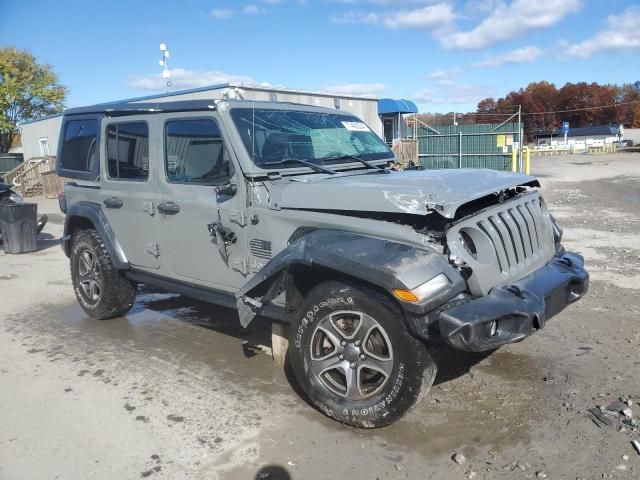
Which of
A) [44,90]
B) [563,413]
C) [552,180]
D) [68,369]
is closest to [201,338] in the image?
[68,369]

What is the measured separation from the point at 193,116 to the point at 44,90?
38.5 meters

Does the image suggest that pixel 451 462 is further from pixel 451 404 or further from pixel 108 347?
Result: pixel 108 347

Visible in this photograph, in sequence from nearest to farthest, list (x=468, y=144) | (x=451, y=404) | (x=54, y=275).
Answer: (x=451, y=404) → (x=54, y=275) → (x=468, y=144)

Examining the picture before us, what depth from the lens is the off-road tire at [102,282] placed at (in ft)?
17.9

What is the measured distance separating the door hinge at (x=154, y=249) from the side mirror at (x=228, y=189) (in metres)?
1.08

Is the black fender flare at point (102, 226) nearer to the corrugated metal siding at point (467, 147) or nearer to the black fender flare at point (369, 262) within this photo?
the black fender flare at point (369, 262)

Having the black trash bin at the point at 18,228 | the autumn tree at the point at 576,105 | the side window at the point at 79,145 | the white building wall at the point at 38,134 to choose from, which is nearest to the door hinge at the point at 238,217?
the side window at the point at 79,145

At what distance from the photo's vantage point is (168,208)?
4473 millimetres

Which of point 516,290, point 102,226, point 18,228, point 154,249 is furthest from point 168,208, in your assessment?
point 18,228

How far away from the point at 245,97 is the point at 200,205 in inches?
521

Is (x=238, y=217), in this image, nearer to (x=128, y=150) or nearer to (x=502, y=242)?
(x=128, y=150)

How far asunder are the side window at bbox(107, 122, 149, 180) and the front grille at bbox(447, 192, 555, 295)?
9.25 feet

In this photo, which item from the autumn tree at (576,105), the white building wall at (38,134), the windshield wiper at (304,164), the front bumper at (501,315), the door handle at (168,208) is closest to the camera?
the front bumper at (501,315)

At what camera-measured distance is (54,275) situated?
823 cm
